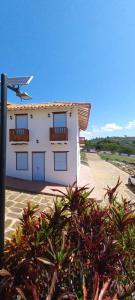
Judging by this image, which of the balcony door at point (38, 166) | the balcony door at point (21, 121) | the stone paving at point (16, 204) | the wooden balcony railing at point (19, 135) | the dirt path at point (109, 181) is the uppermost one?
the balcony door at point (21, 121)

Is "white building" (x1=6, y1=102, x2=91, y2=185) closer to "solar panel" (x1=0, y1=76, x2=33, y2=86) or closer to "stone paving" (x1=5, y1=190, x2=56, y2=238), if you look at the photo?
"stone paving" (x1=5, y1=190, x2=56, y2=238)

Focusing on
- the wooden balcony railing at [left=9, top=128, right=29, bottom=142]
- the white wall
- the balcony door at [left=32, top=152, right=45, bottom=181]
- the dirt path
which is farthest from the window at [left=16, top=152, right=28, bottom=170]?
the dirt path

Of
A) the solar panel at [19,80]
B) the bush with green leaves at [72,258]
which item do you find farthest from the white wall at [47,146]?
the solar panel at [19,80]

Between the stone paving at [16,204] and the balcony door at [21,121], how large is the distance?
23.1 feet

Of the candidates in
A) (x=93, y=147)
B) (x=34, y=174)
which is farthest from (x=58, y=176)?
(x=93, y=147)

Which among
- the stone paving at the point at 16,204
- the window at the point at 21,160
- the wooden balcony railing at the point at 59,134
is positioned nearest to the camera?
the stone paving at the point at 16,204

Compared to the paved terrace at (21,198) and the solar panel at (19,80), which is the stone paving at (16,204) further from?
the solar panel at (19,80)

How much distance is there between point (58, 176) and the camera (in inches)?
762

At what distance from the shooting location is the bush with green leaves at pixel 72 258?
3166mm

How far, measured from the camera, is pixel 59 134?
733 inches

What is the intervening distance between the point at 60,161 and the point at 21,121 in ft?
17.0

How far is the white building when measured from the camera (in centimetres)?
1888

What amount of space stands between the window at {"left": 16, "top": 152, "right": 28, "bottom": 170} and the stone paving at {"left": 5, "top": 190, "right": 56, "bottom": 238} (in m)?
5.19

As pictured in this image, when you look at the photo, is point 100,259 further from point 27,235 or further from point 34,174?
point 34,174
